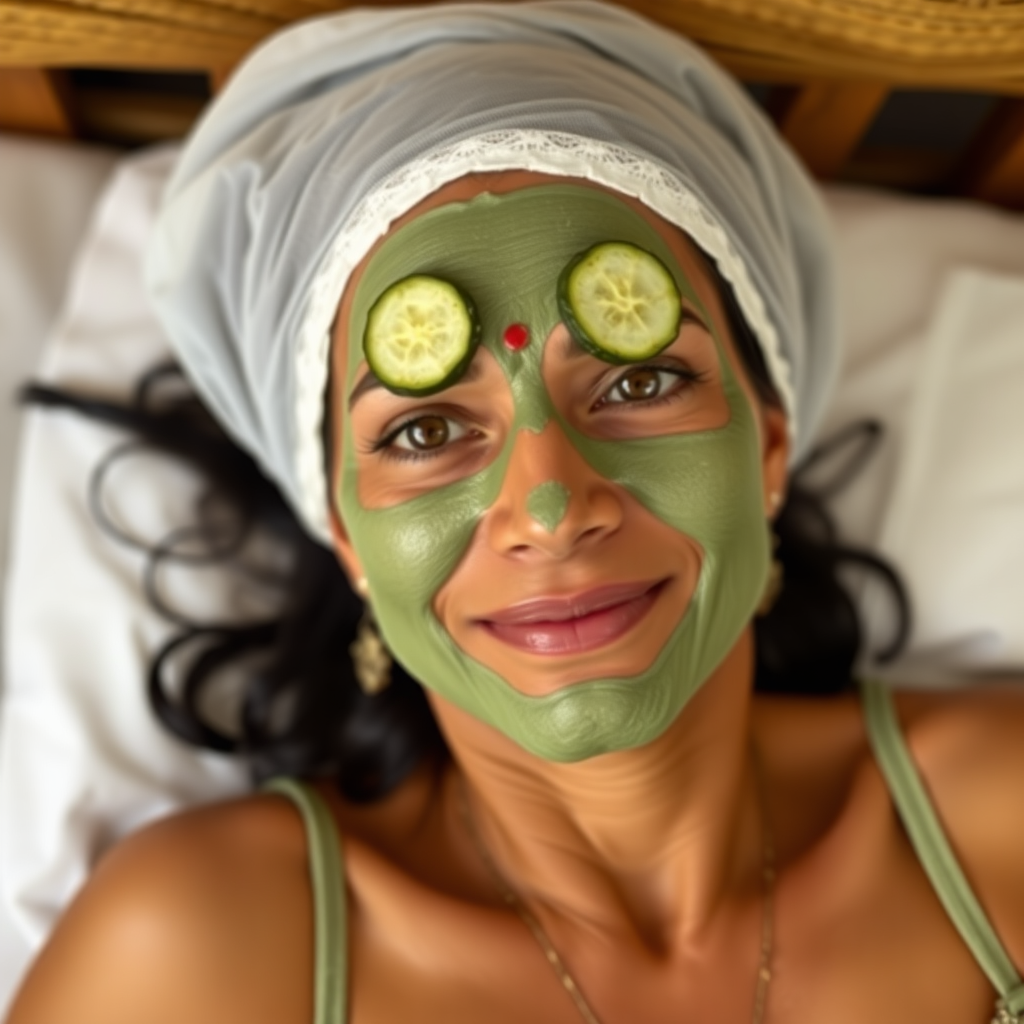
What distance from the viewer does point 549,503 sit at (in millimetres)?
947

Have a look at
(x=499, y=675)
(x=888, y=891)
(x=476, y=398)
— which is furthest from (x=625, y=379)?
(x=888, y=891)

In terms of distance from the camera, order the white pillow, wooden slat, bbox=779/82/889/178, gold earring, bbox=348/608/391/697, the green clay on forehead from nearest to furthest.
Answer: the green clay on forehead
gold earring, bbox=348/608/391/697
wooden slat, bbox=779/82/889/178
the white pillow

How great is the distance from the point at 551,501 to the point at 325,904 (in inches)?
19.4

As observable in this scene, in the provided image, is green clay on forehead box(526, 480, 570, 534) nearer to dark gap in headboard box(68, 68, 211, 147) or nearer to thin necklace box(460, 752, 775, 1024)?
thin necklace box(460, 752, 775, 1024)

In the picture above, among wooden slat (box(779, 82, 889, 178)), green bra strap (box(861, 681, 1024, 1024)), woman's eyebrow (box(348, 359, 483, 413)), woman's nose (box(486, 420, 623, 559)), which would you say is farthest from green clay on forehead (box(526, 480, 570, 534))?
wooden slat (box(779, 82, 889, 178))

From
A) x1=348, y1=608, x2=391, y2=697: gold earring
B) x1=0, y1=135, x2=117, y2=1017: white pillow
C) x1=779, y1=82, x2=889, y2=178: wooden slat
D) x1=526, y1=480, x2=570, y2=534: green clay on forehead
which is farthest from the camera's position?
x1=0, y1=135, x2=117, y2=1017: white pillow

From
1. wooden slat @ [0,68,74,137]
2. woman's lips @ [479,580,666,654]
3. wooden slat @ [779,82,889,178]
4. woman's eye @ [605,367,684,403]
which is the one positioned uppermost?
wooden slat @ [779,82,889,178]

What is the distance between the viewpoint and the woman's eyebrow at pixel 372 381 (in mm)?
992

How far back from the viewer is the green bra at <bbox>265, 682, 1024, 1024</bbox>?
1.12m

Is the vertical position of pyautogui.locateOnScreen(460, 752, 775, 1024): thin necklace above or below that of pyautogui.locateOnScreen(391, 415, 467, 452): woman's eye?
below

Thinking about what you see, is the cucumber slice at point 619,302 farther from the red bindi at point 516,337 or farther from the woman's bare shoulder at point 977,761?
the woman's bare shoulder at point 977,761

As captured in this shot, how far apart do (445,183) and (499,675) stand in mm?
424

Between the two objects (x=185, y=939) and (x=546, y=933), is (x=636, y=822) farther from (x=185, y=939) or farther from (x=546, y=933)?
(x=185, y=939)

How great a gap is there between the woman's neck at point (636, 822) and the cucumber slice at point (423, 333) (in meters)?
0.36
